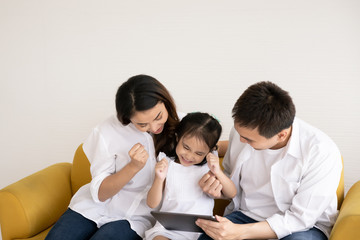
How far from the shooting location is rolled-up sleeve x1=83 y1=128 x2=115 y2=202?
6.18ft

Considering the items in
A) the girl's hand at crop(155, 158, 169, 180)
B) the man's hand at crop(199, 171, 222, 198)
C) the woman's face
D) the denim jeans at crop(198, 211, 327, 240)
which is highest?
the woman's face

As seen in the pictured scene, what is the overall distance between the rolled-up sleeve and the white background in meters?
0.75

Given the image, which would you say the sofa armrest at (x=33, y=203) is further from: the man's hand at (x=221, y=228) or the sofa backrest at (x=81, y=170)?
the man's hand at (x=221, y=228)

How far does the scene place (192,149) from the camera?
71.5 inches

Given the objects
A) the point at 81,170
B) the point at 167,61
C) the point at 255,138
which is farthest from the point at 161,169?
the point at 167,61

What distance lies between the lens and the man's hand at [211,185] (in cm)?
175

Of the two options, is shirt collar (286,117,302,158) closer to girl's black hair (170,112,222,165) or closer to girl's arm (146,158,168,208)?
girl's black hair (170,112,222,165)

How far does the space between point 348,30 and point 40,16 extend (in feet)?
6.95

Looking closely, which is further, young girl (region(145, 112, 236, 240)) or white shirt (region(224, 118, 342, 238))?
young girl (region(145, 112, 236, 240))

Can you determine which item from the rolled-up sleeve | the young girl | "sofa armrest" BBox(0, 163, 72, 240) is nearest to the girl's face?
the young girl

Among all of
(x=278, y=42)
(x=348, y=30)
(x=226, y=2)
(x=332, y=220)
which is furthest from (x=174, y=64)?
(x=332, y=220)

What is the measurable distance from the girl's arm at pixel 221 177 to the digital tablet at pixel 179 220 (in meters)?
0.23

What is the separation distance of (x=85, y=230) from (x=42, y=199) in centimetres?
38

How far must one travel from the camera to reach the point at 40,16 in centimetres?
Answer: 288
